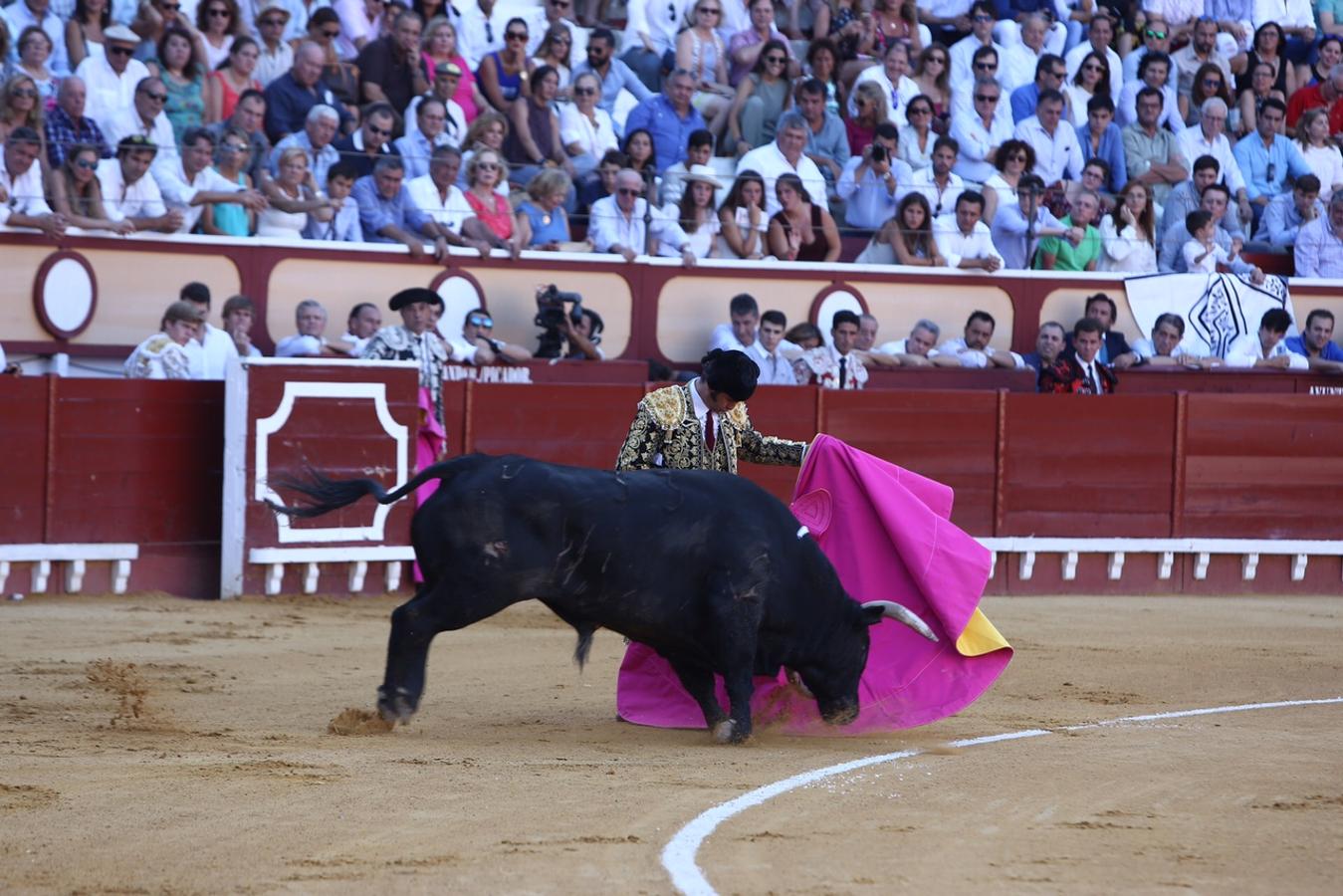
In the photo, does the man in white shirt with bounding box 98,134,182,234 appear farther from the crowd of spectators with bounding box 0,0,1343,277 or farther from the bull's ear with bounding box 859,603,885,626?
the bull's ear with bounding box 859,603,885,626

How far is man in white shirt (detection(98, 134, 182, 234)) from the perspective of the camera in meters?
8.47

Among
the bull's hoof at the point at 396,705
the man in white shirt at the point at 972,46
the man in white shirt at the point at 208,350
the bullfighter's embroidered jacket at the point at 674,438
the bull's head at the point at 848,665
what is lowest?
the bull's hoof at the point at 396,705

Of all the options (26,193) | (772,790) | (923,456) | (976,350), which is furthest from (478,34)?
(772,790)

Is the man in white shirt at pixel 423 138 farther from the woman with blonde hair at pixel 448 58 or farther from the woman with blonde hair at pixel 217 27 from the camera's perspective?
the woman with blonde hair at pixel 217 27

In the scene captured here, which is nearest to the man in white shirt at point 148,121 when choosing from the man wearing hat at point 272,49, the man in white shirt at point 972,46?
the man wearing hat at point 272,49

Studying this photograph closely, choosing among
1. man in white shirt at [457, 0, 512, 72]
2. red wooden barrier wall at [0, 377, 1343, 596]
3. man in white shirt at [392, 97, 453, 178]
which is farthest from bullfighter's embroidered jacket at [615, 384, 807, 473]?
man in white shirt at [457, 0, 512, 72]

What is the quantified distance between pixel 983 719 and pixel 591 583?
4.79ft

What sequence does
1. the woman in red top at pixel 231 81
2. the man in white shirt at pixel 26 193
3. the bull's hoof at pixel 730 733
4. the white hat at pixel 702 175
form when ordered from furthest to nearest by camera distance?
the white hat at pixel 702 175, the woman in red top at pixel 231 81, the man in white shirt at pixel 26 193, the bull's hoof at pixel 730 733

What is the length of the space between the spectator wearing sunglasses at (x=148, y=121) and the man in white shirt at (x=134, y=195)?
102 mm

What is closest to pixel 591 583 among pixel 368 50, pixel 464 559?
pixel 464 559

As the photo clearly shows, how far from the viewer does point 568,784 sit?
426 centimetres

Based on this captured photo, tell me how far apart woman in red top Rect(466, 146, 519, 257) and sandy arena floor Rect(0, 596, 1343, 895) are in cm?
301

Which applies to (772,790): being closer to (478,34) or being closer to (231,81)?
(231,81)

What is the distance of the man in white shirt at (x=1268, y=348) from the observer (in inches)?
432
